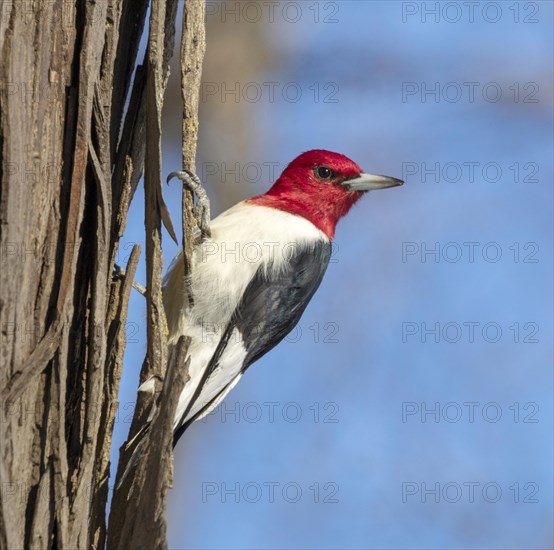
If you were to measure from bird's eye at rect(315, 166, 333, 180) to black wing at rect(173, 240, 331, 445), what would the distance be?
0.65m

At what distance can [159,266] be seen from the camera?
2705mm

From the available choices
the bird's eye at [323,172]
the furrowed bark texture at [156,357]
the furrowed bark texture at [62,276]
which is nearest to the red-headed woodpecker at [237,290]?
the bird's eye at [323,172]

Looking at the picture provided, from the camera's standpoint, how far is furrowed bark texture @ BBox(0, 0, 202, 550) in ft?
7.18

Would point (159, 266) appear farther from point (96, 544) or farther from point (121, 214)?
point (96, 544)

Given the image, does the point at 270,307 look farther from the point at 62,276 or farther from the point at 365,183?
the point at 62,276

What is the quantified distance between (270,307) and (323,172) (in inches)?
41.9

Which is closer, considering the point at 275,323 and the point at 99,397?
the point at 99,397

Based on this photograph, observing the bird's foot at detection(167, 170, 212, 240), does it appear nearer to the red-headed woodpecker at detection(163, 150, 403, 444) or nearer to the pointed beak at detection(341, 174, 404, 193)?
the red-headed woodpecker at detection(163, 150, 403, 444)

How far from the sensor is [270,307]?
3.76 meters

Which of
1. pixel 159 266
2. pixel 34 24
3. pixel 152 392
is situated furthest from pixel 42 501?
pixel 34 24

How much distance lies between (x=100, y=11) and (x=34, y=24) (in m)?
0.23

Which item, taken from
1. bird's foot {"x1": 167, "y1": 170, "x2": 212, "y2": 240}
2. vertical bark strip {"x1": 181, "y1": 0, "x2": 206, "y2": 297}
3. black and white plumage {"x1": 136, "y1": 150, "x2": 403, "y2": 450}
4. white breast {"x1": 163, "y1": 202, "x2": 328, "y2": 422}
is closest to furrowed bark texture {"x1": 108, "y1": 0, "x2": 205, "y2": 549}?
vertical bark strip {"x1": 181, "y1": 0, "x2": 206, "y2": 297}

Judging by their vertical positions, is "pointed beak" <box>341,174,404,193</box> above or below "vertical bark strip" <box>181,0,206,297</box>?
below

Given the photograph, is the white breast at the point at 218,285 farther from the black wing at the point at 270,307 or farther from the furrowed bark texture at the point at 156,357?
the furrowed bark texture at the point at 156,357
